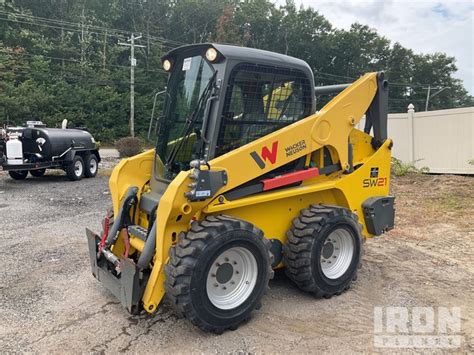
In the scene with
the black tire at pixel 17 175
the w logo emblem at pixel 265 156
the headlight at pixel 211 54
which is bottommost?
the black tire at pixel 17 175

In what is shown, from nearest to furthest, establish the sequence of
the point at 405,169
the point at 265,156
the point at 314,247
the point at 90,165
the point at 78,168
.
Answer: the point at 265,156 → the point at 314,247 → the point at 405,169 → the point at 78,168 → the point at 90,165

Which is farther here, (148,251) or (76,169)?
(76,169)

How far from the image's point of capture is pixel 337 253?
454cm

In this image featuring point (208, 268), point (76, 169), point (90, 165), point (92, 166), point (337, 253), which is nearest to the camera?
point (208, 268)

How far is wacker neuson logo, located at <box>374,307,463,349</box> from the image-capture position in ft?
11.6

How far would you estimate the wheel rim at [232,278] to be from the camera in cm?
362

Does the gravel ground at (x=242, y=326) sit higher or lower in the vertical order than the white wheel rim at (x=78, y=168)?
lower

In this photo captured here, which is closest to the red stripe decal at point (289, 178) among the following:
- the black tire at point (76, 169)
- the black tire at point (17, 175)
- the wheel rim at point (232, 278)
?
the wheel rim at point (232, 278)

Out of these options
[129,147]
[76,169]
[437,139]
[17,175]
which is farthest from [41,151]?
[437,139]

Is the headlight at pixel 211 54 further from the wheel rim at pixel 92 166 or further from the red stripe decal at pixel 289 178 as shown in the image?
the wheel rim at pixel 92 166

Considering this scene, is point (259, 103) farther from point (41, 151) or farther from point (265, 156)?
point (41, 151)

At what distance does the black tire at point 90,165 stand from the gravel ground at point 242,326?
6.42 m

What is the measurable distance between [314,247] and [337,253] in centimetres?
55

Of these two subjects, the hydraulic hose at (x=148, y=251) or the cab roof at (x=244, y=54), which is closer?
the hydraulic hose at (x=148, y=251)
